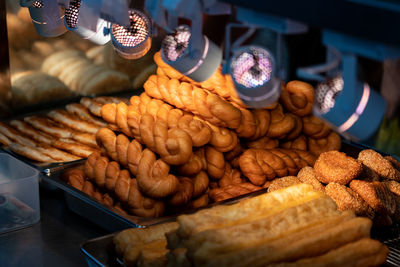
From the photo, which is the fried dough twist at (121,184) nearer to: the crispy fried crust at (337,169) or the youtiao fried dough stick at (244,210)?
the youtiao fried dough stick at (244,210)

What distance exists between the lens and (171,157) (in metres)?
2.22

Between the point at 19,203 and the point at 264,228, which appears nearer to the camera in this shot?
the point at 264,228

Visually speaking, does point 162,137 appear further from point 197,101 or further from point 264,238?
point 264,238

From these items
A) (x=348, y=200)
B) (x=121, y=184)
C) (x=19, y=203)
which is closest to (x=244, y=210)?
(x=348, y=200)

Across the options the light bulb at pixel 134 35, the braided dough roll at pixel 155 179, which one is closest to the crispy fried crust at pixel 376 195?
the braided dough roll at pixel 155 179

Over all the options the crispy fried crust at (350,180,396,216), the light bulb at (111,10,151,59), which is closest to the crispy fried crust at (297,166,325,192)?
the crispy fried crust at (350,180,396,216)

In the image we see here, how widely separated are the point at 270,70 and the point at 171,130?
886 mm

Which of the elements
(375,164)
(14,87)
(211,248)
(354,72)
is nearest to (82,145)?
(14,87)

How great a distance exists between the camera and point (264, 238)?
158 centimetres

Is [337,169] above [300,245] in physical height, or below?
below

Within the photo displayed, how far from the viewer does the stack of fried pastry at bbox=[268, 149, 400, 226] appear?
2002 mm

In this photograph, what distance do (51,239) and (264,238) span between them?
0.99 metres

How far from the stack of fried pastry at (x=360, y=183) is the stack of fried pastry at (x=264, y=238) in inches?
8.9

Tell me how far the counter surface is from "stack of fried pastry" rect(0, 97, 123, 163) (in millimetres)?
343
